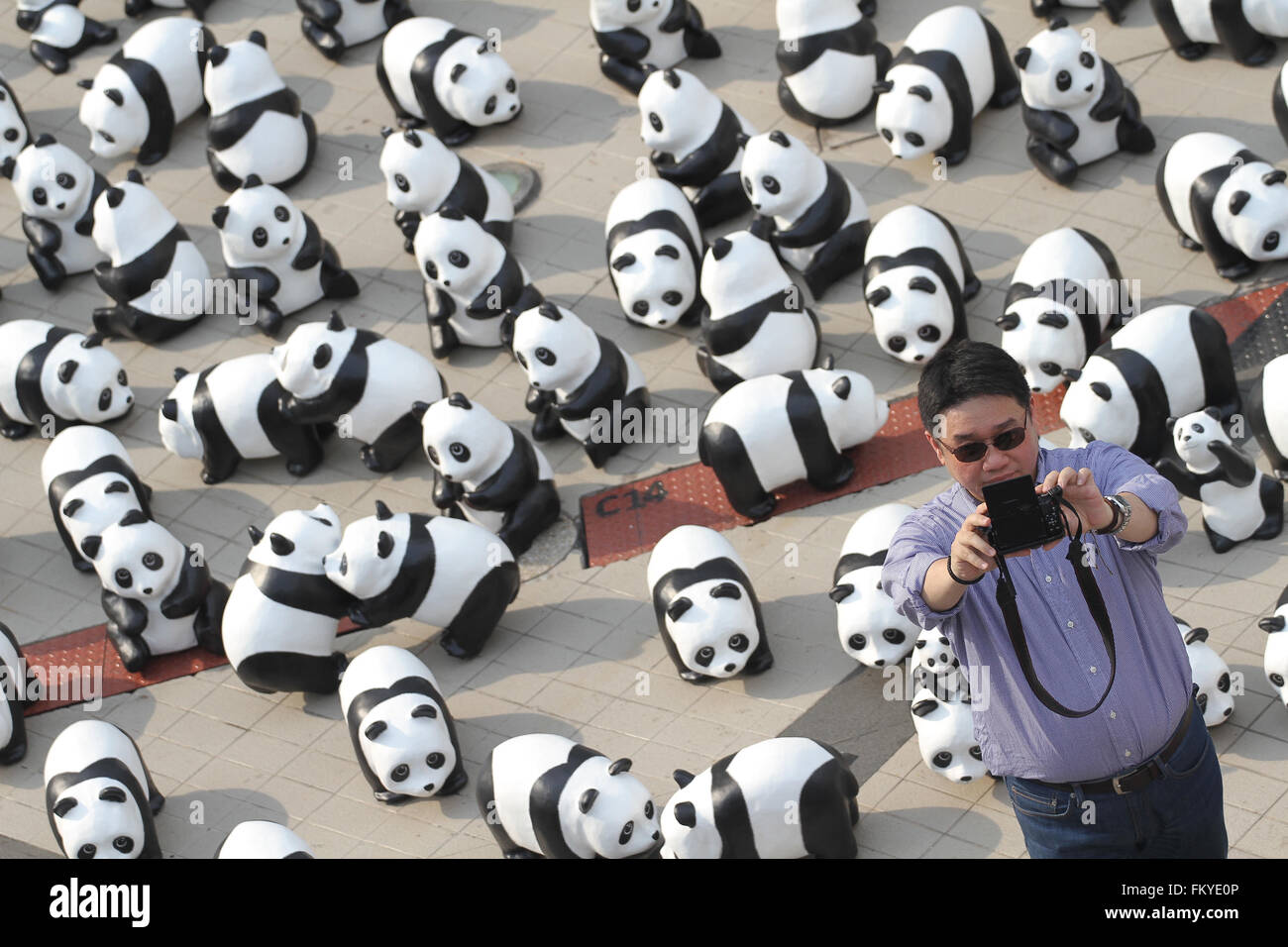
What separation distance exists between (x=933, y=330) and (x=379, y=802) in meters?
4.90

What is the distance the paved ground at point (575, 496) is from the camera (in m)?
10.9

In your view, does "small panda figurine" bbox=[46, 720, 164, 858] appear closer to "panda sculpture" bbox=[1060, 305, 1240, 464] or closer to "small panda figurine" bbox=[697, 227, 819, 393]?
"small panda figurine" bbox=[697, 227, 819, 393]

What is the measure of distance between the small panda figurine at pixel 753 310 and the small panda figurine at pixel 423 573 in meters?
2.30

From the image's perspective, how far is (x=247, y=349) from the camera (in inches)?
571

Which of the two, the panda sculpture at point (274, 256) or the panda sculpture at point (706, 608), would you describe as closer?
the panda sculpture at point (706, 608)

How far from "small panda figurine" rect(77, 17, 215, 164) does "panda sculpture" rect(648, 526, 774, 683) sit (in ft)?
24.0

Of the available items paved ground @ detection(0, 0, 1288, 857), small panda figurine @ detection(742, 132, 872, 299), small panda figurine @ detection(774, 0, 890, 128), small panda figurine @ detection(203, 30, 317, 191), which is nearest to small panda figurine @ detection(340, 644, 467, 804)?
paved ground @ detection(0, 0, 1288, 857)

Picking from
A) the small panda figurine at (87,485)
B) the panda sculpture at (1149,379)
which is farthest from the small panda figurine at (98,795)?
the panda sculpture at (1149,379)

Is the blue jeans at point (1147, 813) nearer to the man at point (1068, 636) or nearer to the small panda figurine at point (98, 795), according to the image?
the man at point (1068, 636)

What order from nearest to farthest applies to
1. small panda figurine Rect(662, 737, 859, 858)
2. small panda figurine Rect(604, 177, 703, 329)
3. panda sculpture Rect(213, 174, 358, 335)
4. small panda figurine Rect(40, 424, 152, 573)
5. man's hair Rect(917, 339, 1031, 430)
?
1. man's hair Rect(917, 339, 1031, 430)
2. small panda figurine Rect(662, 737, 859, 858)
3. small panda figurine Rect(40, 424, 152, 573)
4. small panda figurine Rect(604, 177, 703, 329)
5. panda sculpture Rect(213, 174, 358, 335)

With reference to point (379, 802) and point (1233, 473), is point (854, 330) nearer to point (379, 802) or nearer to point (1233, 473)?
point (1233, 473)

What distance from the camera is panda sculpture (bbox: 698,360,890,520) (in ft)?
39.4

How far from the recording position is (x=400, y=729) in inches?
420
